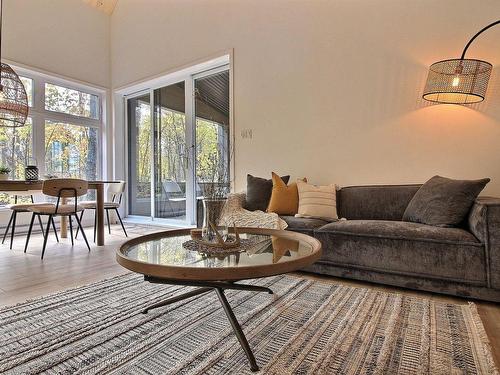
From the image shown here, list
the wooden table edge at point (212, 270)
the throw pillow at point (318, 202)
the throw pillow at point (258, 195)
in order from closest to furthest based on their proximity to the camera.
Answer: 1. the wooden table edge at point (212, 270)
2. the throw pillow at point (318, 202)
3. the throw pillow at point (258, 195)

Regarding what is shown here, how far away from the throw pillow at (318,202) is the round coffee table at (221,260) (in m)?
0.94

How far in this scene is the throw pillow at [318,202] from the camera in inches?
108

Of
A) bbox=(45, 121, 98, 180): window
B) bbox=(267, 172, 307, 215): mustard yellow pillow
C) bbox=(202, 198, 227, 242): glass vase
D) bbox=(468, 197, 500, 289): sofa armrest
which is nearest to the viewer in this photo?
bbox=(202, 198, 227, 242): glass vase

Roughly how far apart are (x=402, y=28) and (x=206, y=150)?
2856 mm

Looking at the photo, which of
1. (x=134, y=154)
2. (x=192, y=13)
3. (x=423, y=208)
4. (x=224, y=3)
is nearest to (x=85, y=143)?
(x=134, y=154)

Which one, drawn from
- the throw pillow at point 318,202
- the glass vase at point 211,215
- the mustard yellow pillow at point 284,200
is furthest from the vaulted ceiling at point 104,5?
the glass vase at point 211,215

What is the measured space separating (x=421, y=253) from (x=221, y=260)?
55.1 inches

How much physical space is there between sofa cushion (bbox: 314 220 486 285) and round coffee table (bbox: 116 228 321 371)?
2.06ft

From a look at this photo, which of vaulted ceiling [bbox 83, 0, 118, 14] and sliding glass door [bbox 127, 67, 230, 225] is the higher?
vaulted ceiling [bbox 83, 0, 118, 14]

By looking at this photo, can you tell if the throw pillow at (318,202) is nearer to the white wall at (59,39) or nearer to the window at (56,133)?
the white wall at (59,39)

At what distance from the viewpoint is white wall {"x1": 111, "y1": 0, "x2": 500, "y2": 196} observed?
2.63m

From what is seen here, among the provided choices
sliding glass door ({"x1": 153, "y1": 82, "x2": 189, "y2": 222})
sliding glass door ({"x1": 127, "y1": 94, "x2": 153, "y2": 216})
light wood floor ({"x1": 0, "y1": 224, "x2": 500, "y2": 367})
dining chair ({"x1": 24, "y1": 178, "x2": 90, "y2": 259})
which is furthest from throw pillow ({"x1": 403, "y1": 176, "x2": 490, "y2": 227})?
sliding glass door ({"x1": 127, "y1": 94, "x2": 153, "y2": 216})

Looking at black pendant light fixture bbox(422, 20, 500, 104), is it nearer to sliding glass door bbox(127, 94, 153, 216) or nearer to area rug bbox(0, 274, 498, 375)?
area rug bbox(0, 274, 498, 375)

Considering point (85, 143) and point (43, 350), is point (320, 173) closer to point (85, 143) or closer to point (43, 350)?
point (43, 350)
